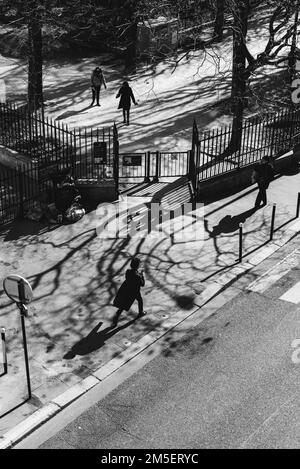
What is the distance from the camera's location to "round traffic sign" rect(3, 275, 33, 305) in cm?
962

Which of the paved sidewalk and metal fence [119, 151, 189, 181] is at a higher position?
metal fence [119, 151, 189, 181]

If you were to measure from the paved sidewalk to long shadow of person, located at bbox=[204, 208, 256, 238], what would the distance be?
3 cm

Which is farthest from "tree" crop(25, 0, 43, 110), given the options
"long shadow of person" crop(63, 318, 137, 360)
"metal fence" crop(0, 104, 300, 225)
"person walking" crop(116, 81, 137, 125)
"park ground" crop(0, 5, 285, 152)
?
"long shadow of person" crop(63, 318, 137, 360)

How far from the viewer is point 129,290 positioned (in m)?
11.8

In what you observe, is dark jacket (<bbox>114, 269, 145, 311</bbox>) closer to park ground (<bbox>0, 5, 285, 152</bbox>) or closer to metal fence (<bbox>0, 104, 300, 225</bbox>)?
metal fence (<bbox>0, 104, 300, 225</bbox>)

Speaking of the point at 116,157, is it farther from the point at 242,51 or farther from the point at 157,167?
the point at 242,51

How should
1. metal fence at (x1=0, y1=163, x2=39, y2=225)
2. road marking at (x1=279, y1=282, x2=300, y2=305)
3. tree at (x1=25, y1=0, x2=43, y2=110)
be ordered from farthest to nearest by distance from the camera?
tree at (x1=25, y1=0, x2=43, y2=110) → metal fence at (x1=0, y1=163, x2=39, y2=225) → road marking at (x1=279, y1=282, x2=300, y2=305)

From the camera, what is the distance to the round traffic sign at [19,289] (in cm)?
962

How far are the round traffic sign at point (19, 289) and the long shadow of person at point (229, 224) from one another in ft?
22.0

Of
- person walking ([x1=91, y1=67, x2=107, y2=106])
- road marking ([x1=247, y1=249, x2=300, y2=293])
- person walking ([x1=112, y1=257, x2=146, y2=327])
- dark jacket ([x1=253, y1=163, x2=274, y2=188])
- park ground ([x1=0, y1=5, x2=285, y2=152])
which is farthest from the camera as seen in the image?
person walking ([x1=91, y1=67, x2=107, y2=106])

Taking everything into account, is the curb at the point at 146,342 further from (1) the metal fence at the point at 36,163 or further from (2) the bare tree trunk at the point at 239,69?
(1) the metal fence at the point at 36,163

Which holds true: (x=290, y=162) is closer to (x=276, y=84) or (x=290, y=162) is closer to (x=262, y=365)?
(x=276, y=84)

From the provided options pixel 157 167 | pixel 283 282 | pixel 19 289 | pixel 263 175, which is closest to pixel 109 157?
pixel 157 167

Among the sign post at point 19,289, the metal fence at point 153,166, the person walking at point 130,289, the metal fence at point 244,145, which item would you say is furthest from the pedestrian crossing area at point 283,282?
→ the sign post at point 19,289
